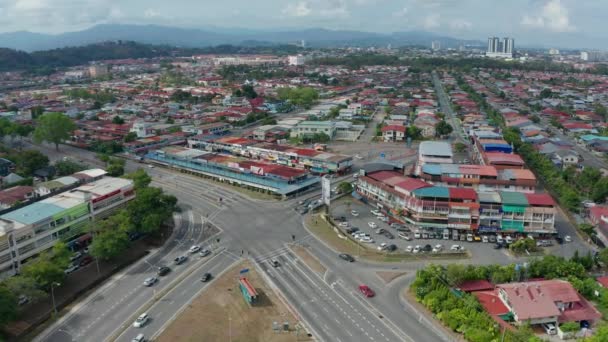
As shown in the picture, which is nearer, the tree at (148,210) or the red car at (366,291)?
the red car at (366,291)

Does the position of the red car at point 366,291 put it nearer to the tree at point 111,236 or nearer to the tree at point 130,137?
the tree at point 111,236

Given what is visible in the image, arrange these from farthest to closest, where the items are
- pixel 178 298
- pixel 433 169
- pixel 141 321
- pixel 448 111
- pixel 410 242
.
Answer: pixel 448 111 → pixel 433 169 → pixel 410 242 → pixel 178 298 → pixel 141 321

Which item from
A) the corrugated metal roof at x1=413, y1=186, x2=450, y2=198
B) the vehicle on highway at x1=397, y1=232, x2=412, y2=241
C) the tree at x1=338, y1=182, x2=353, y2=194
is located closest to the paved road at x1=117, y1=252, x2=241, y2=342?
the vehicle on highway at x1=397, y1=232, x2=412, y2=241

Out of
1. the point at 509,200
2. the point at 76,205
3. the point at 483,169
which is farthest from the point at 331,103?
the point at 76,205

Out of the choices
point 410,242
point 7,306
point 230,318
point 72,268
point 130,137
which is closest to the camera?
point 7,306

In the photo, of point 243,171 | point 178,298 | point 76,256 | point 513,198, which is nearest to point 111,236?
point 76,256

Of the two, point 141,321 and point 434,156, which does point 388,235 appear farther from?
point 141,321

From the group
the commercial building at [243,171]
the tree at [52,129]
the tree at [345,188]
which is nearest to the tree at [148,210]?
the commercial building at [243,171]
